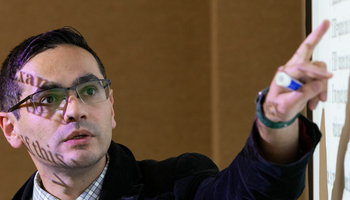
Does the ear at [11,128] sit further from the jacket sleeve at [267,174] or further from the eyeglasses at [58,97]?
the jacket sleeve at [267,174]

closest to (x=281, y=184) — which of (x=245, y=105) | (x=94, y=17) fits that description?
(x=245, y=105)

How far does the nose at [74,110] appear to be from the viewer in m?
0.91

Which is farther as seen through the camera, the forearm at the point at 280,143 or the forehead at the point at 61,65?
the forehead at the point at 61,65

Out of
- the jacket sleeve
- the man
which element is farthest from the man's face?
the jacket sleeve

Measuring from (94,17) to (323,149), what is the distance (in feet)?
4.58

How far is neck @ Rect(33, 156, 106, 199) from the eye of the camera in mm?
983

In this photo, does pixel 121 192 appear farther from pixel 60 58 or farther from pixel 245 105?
pixel 245 105

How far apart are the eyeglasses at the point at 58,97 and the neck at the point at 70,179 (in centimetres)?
18

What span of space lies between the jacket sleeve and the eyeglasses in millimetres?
518

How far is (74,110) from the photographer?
912 millimetres

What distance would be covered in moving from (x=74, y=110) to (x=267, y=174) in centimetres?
57

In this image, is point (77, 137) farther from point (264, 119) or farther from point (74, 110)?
point (264, 119)

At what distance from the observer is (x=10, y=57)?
1.10 metres

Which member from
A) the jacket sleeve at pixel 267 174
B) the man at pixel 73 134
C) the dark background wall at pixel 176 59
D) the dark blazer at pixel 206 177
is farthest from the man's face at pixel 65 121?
the dark background wall at pixel 176 59
